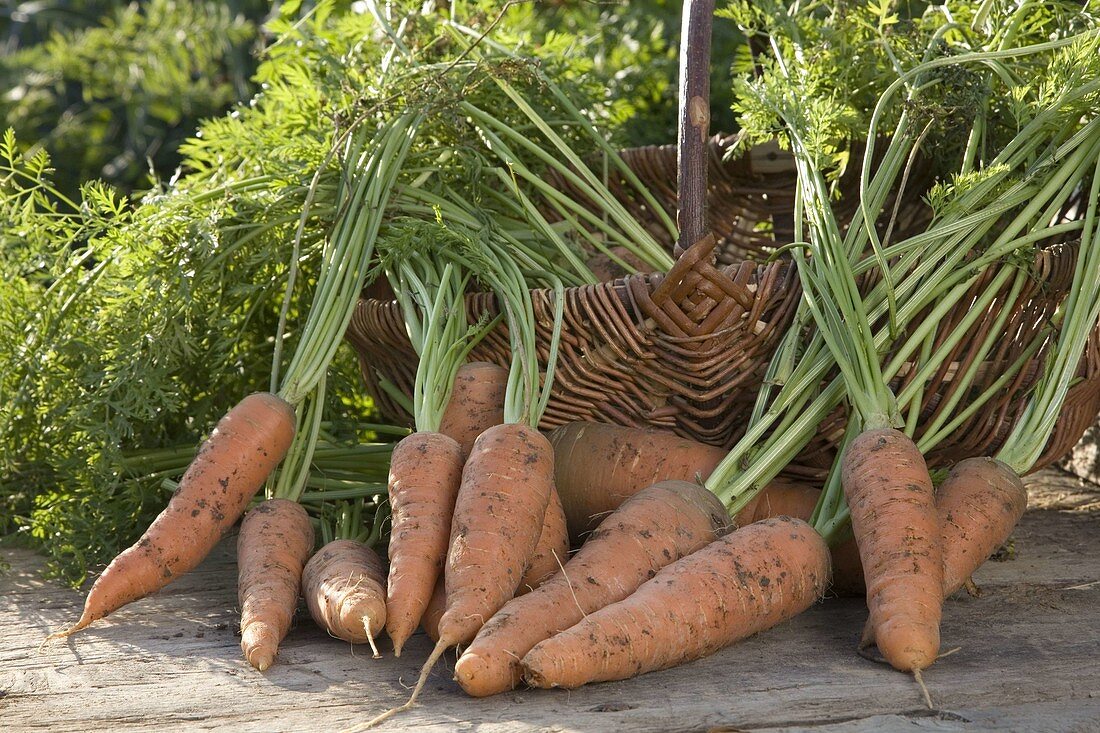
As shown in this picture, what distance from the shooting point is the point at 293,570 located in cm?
153

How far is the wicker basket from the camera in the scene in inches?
62.5

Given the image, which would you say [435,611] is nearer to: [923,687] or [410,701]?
[410,701]

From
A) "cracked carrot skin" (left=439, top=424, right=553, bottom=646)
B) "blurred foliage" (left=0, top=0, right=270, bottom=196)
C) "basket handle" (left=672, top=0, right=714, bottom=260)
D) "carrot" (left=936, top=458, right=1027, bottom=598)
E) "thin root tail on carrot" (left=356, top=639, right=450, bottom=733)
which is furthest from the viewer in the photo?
"blurred foliage" (left=0, top=0, right=270, bottom=196)

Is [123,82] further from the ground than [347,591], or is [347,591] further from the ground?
[123,82]

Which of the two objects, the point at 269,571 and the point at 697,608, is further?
the point at 269,571

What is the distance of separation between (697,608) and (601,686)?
16cm

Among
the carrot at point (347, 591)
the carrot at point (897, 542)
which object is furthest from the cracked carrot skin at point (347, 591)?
the carrot at point (897, 542)

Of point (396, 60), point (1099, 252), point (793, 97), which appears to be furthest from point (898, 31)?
point (396, 60)

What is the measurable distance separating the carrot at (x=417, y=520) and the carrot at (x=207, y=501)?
0.23m

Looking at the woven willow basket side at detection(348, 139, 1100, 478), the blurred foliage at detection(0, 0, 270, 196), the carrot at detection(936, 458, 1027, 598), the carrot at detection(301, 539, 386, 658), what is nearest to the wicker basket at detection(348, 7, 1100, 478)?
the woven willow basket side at detection(348, 139, 1100, 478)

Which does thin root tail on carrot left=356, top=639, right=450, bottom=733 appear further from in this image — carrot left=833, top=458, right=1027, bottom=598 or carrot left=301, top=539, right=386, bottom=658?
carrot left=833, top=458, right=1027, bottom=598

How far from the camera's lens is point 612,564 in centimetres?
144

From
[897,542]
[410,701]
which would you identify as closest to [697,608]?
[897,542]

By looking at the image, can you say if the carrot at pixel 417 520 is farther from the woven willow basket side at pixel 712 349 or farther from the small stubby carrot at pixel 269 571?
the woven willow basket side at pixel 712 349
